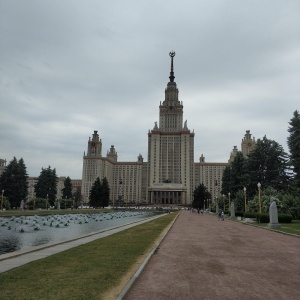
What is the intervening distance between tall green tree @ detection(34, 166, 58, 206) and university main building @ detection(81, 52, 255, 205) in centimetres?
7722

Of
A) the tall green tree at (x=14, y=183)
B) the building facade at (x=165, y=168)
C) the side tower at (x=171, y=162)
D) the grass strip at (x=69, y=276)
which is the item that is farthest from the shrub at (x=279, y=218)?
the side tower at (x=171, y=162)

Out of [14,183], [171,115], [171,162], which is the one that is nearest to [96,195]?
[14,183]

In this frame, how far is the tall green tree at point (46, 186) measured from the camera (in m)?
94.3

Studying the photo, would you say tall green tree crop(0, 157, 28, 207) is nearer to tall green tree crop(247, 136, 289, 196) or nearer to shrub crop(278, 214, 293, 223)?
tall green tree crop(247, 136, 289, 196)

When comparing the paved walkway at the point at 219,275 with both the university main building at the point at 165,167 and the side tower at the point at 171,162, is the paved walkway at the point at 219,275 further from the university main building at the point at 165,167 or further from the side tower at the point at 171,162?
the side tower at the point at 171,162

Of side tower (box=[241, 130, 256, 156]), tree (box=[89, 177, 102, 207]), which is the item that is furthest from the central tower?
tree (box=[89, 177, 102, 207])

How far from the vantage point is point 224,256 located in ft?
41.5

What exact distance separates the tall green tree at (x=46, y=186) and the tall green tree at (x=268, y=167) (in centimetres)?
6036

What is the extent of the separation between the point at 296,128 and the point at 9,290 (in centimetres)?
4841

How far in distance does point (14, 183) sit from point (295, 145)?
64119 mm

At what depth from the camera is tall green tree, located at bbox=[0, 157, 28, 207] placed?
76.2m

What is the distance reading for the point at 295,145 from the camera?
45.3 metres

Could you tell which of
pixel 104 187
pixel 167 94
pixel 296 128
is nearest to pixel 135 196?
pixel 167 94

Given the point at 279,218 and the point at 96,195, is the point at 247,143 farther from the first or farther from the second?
the point at 279,218
